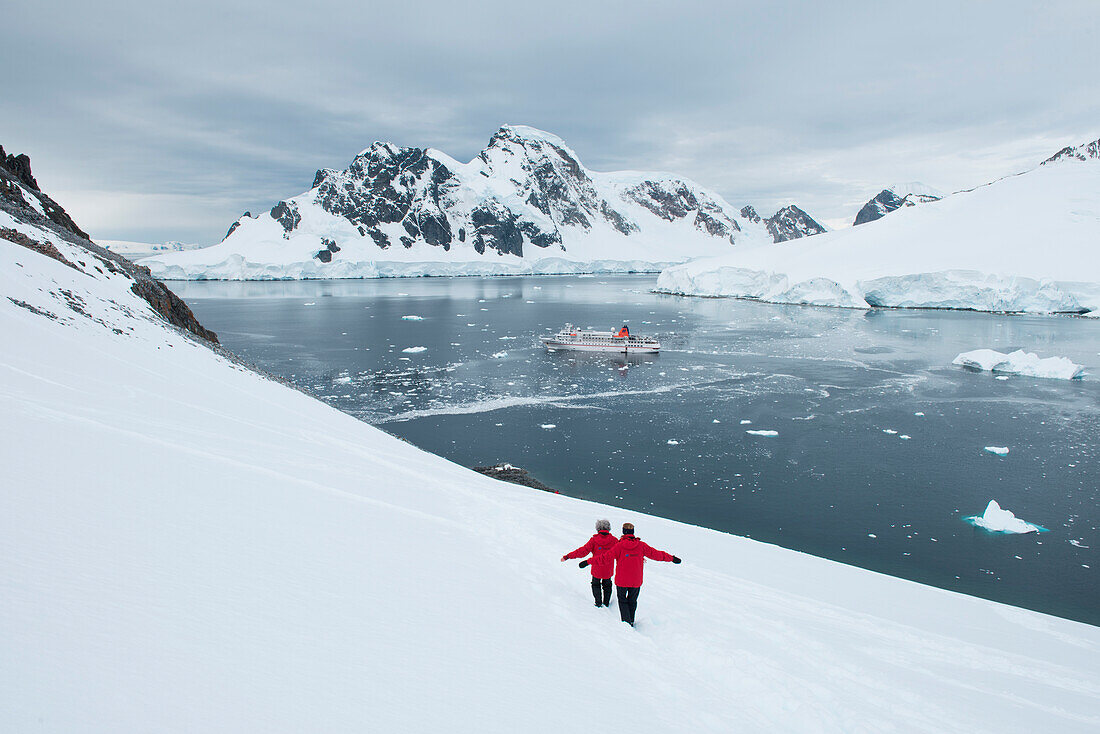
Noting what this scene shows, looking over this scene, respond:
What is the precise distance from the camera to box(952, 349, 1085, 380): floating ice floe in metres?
31.3

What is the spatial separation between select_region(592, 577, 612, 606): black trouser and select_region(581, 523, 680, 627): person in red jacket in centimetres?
21

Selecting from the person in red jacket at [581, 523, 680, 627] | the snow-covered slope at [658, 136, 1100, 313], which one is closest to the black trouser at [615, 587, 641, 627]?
the person in red jacket at [581, 523, 680, 627]

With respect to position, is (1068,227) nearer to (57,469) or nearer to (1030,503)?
(1030,503)

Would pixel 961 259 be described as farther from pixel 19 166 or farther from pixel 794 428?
pixel 19 166

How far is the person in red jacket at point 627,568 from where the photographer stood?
610cm

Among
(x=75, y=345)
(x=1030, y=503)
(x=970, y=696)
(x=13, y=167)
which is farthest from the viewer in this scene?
(x=13, y=167)

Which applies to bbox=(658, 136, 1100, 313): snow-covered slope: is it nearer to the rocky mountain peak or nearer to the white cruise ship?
the white cruise ship

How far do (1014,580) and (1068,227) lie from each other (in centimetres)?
7755

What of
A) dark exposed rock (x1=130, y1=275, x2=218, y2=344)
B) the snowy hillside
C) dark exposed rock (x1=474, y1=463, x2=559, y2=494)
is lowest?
dark exposed rock (x1=474, y1=463, x2=559, y2=494)

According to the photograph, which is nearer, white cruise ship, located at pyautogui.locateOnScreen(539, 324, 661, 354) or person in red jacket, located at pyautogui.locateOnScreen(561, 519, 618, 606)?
person in red jacket, located at pyautogui.locateOnScreen(561, 519, 618, 606)

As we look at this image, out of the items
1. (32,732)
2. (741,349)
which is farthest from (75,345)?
(741,349)

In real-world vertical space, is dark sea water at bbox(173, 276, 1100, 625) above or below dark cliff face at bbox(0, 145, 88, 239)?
below

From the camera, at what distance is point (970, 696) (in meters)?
6.10

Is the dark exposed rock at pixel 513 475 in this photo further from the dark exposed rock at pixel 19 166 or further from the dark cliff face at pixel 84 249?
the dark exposed rock at pixel 19 166
